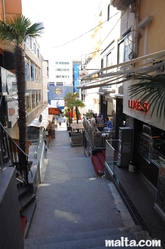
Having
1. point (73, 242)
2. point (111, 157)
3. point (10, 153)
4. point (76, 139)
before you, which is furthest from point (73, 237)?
point (76, 139)

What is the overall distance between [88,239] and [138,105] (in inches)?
157

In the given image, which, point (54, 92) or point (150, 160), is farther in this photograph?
point (54, 92)

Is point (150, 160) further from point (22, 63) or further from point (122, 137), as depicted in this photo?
point (22, 63)

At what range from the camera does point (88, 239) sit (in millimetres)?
3463

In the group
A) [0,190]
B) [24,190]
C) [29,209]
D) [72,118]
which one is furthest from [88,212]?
[72,118]

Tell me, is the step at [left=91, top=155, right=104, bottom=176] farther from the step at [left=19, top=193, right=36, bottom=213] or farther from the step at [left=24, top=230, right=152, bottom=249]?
the step at [left=24, top=230, right=152, bottom=249]

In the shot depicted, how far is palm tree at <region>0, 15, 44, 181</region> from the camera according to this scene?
18.0 feet

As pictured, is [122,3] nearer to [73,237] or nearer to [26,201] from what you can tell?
[26,201]

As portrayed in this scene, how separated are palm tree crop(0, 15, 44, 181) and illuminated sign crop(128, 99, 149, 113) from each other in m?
3.79

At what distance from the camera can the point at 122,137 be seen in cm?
691

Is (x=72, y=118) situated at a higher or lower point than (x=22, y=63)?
lower

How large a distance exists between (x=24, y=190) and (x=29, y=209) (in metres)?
0.58

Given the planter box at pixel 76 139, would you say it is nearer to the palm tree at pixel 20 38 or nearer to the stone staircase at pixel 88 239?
the palm tree at pixel 20 38

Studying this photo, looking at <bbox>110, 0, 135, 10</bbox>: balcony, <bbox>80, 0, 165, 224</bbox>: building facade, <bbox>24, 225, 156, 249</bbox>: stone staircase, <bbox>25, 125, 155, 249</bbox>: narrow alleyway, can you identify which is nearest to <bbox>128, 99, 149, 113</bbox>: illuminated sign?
<bbox>80, 0, 165, 224</bbox>: building facade
